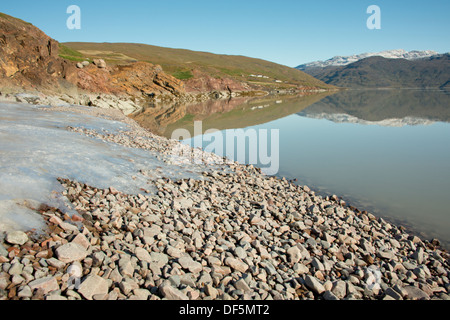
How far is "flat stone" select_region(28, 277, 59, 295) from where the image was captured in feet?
14.0

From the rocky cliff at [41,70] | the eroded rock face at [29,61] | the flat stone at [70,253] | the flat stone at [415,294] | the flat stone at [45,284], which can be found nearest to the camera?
the flat stone at [45,284]

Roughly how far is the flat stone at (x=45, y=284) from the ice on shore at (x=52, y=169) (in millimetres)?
1664

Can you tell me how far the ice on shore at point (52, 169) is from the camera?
20.6 ft

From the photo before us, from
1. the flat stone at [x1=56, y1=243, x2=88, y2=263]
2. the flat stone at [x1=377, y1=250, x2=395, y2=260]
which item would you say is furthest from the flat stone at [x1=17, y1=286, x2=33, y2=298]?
the flat stone at [x1=377, y1=250, x2=395, y2=260]

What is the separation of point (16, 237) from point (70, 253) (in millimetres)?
1049

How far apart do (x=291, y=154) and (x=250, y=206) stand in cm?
1193

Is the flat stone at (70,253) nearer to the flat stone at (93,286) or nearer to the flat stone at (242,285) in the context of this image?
the flat stone at (93,286)

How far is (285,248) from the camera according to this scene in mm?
7059

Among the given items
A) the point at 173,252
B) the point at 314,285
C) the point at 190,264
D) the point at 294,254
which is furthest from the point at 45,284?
the point at 294,254

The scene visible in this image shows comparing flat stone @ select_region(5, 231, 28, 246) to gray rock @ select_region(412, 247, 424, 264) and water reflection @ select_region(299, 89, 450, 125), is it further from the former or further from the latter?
water reflection @ select_region(299, 89, 450, 125)

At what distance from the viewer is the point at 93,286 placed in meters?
4.55

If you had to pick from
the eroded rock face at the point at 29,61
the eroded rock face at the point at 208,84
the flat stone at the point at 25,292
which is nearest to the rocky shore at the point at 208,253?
the flat stone at the point at 25,292

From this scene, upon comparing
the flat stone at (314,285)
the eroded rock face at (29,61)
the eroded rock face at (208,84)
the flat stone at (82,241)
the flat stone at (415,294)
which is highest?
the eroded rock face at (208,84)

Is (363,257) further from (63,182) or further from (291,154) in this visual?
(291,154)
